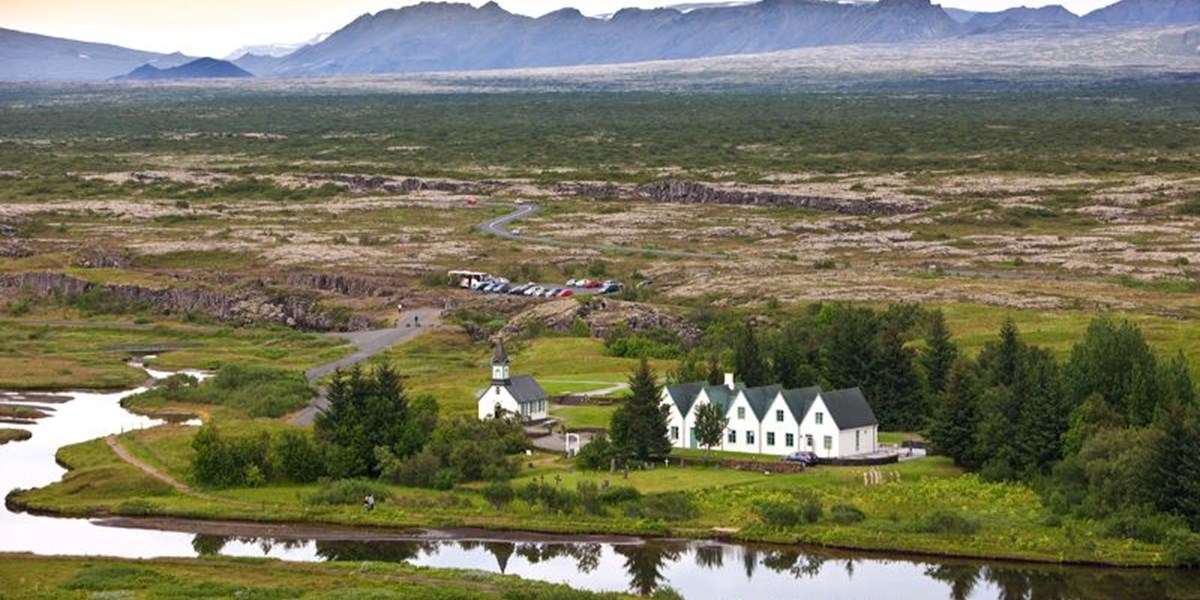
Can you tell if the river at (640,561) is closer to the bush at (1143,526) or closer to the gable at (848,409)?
the bush at (1143,526)

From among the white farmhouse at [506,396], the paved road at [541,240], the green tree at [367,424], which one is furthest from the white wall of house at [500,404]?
the paved road at [541,240]

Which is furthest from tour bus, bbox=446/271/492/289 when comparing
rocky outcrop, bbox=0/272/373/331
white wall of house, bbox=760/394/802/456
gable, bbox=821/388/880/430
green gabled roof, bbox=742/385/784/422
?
gable, bbox=821/388/880/430

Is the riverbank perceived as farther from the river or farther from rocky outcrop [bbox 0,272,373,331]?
rocky outcrop [bbox 0,272,373,331]

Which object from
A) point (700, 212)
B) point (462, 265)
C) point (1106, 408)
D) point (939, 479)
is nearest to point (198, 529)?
point (939, 479)

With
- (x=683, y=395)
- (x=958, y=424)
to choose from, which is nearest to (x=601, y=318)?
(x=683, y=395)

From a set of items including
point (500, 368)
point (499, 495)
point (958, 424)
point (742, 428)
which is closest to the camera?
point (499, 495)

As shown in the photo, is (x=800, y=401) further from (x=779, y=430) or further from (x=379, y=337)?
(x=379, y=337)
